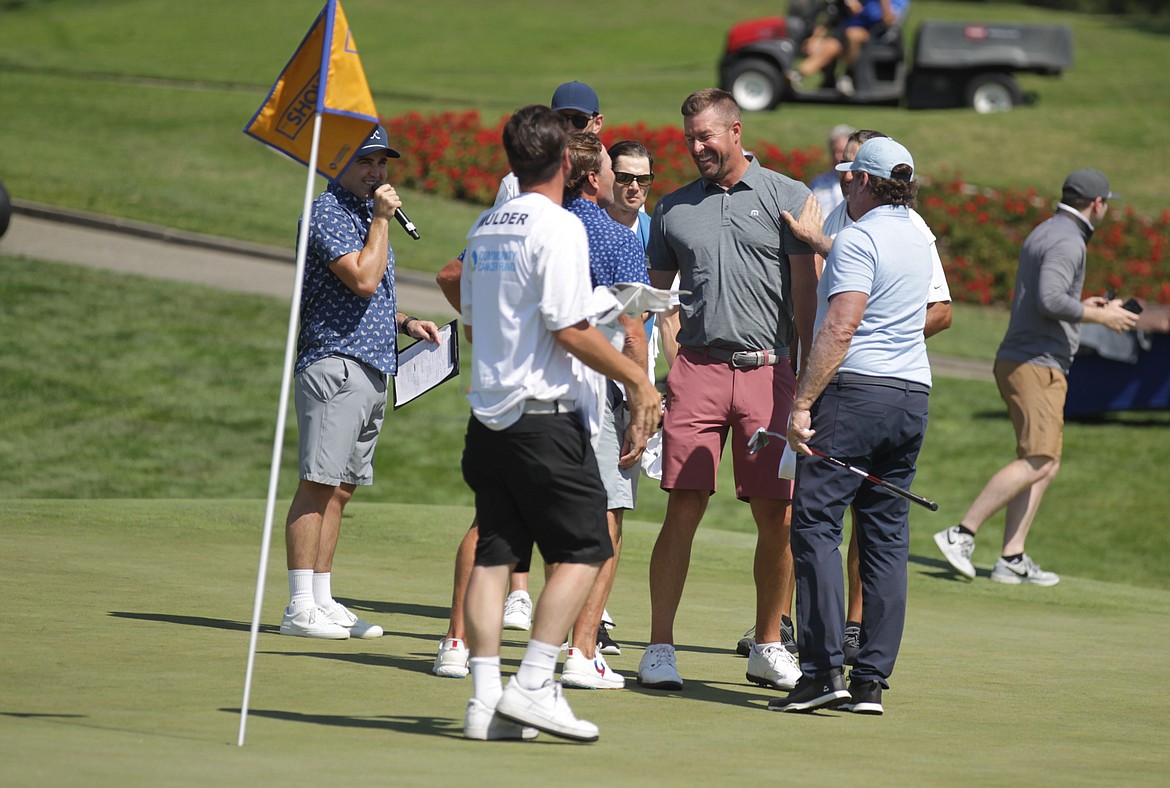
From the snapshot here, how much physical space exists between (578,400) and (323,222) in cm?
195

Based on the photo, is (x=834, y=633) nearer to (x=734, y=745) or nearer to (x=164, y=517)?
(x=734, y=745)

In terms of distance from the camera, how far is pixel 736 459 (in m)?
6.14

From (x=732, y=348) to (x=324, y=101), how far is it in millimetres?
1957

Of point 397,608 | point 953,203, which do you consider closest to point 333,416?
point 397,608

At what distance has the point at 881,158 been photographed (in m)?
5.63

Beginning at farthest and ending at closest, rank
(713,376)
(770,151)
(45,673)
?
(770,151)
(713,376)
(45,673)

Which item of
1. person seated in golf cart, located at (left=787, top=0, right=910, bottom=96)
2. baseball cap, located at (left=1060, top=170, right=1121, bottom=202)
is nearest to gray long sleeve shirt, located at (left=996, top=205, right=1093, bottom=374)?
baseball cap, located at (left=1060, top=170, right=1121, bottom=202)

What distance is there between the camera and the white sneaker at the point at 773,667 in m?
5.98

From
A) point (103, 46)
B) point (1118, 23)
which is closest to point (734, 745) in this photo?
point (103, 46)

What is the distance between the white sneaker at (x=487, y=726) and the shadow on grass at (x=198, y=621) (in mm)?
1906

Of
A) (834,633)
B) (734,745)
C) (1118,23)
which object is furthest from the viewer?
(1118,23)

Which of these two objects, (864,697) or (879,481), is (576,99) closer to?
(879,481)

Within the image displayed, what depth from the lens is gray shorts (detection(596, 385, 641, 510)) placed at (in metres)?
6.14

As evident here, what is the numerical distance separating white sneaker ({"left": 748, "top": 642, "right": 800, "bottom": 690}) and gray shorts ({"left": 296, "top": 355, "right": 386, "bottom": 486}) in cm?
175
